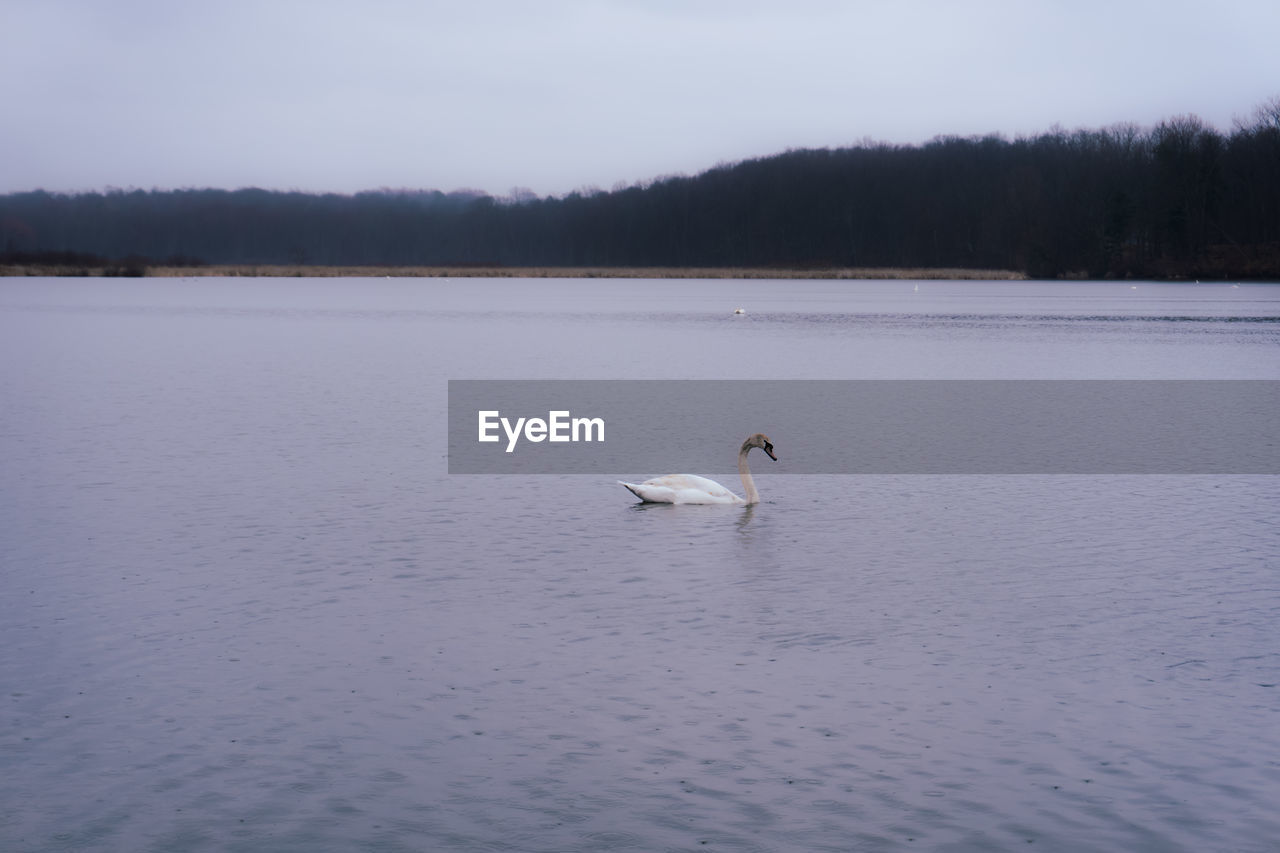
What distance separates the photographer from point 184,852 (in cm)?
757

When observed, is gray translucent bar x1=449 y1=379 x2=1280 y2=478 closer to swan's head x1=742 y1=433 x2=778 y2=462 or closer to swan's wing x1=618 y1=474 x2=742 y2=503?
swan's head x1=742 y1=433 x2=778 y2=462

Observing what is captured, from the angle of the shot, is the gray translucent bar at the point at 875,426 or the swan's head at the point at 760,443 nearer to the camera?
the swan's head at the point at 760,443

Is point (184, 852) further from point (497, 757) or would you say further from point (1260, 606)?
point (1260, 606)

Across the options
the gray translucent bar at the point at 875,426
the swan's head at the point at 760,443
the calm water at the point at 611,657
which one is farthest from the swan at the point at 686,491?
the gray translucent bar at the point at 875,426

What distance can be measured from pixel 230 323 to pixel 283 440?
4942cm

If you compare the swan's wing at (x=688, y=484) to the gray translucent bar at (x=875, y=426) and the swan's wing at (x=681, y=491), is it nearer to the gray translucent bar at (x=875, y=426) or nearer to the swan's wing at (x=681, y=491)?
the swan's wing at (x=681, y=491)

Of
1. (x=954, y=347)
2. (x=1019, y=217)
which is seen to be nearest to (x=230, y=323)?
(x=954, y=347)

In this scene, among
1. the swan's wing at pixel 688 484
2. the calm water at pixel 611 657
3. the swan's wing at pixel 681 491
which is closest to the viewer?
the calm water at pixel 611 657

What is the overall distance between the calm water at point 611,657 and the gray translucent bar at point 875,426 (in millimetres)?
1718

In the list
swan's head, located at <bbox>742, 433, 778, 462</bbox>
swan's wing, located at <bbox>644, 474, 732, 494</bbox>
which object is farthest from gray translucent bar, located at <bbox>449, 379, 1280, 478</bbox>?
swan's wing, located at <bbox>644, 474, 732, 494</bbox>

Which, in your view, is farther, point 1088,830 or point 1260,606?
point 1260,606

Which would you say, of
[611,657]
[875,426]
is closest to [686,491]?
[611,657]

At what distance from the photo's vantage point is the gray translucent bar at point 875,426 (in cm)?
2342

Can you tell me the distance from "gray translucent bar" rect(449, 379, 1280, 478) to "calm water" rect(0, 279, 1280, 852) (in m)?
1.72
